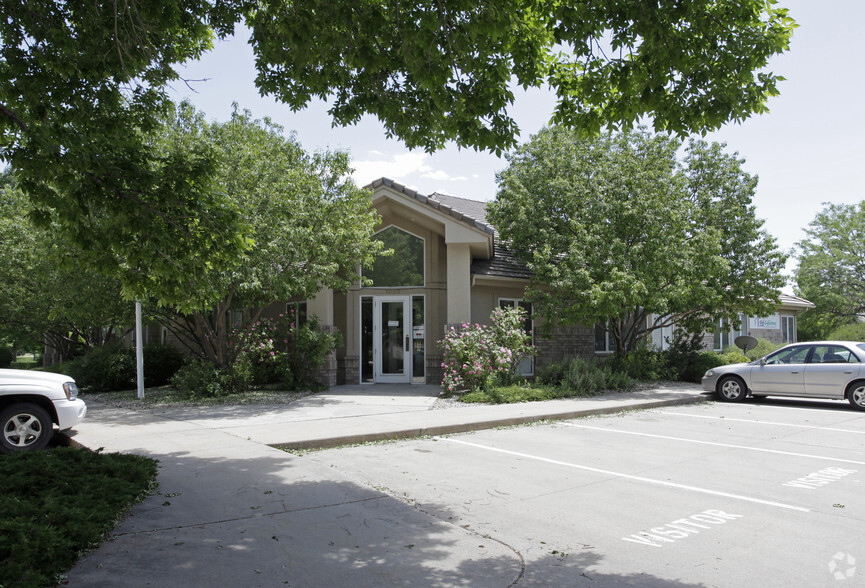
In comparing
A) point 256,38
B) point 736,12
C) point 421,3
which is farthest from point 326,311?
point 736,12

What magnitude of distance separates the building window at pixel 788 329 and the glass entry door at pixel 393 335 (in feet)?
71.5

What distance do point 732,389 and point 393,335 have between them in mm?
8852

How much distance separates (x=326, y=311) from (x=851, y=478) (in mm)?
12458

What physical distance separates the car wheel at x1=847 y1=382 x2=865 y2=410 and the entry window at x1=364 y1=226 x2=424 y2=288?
34.3ft

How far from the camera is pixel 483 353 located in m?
15.6

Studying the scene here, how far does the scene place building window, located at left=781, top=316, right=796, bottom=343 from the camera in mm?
31031

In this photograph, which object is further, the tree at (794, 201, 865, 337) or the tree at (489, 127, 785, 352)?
the tree at (794, 201, 865, 337)

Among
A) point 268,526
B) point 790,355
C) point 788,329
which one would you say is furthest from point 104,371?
point 788,329

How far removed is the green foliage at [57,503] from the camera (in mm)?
4141

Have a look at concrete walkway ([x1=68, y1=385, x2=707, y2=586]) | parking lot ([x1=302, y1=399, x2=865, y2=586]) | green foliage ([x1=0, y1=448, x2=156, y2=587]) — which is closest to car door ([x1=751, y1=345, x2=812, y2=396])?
parking lot ([x1=302, y1=399, x2=865, y2=586])

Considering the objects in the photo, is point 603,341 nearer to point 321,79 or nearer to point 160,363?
point 160,363

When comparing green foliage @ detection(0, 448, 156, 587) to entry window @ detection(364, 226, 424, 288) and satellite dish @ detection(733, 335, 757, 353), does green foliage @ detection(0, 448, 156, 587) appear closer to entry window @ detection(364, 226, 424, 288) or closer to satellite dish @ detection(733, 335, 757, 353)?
entry window @ detection(364, 226, 424, 288)

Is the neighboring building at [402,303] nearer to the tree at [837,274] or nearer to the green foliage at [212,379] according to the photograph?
the green foliage at [212,379]

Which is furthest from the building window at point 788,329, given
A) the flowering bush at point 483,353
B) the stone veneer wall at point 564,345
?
the flowering bush at point 483,353
